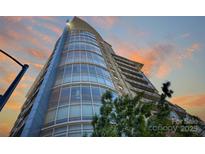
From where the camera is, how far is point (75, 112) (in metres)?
17.5

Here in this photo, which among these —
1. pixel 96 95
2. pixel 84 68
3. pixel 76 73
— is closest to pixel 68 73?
pixel 76 73

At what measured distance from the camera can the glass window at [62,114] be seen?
17.0m

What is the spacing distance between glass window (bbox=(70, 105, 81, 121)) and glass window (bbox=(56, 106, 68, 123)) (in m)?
0.37

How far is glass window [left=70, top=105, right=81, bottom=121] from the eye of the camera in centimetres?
1706

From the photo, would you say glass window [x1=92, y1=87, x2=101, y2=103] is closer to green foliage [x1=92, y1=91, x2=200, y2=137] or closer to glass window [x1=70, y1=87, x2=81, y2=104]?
glass window [x1=70, y1=87, x2=81, y2=104]

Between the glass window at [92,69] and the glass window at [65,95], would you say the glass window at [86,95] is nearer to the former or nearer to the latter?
the glass window at [65,95]

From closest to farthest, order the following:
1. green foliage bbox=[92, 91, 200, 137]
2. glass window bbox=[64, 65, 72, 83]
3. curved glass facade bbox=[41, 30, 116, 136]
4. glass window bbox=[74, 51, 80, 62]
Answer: green foliage bbox=[92, 91, 200, 137] < curved glass facade bbox=[41, 30, 116, 136] < glass window bbox=[64, 65, 72, 83] < glass window bbox=[74, 51, 80, 62]

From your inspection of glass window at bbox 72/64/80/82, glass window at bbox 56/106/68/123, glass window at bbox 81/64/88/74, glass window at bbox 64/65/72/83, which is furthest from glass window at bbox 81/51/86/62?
glass window at bbox 56/106/68/123

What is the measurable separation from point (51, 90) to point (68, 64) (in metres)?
4.00

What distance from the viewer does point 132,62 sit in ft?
180

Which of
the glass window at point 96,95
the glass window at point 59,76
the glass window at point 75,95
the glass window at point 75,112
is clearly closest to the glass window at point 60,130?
the glass window at point 75,112

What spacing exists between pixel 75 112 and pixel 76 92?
2244mm
